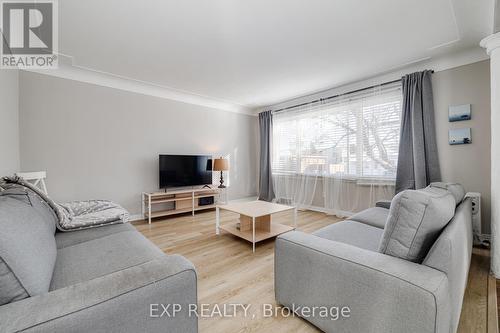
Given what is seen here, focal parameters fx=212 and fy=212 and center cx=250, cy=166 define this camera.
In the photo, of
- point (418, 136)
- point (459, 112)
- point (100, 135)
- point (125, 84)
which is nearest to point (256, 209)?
point (418, 136)

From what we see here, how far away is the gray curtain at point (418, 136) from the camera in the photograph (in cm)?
286

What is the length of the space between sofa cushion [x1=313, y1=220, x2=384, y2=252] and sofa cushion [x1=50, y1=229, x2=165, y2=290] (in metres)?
1.30

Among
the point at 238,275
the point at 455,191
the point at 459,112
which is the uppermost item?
the point at 459,112

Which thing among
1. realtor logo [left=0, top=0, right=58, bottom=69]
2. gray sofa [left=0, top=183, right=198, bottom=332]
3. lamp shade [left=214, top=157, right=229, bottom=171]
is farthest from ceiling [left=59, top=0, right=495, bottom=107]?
gray sofa [left=0, top=183, right=198, bottom=332]

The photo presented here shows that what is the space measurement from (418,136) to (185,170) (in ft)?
12.3

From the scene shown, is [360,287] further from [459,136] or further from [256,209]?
[459,136]

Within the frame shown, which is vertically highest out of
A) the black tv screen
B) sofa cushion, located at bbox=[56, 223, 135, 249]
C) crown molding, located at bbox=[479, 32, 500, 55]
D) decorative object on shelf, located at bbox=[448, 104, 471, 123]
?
crown molding, located at bbox=[479, 32, 500, 55]

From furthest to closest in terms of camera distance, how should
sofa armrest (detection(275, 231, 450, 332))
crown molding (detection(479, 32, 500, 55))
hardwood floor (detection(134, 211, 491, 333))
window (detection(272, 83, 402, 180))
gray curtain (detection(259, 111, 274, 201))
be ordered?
gray curtain (detection(259, 111, 274, 201)) → window (detection(272, 83, 402, 180)) → crown molding (detection(479, 32, 500, 55)) → hardwood floor (detection(134, 211, 491, 333)) → sofa armrest (detection(275, 231, 450, 332))

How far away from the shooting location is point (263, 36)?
2.28 metres

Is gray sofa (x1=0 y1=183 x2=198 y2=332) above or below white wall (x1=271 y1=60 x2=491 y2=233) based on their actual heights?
below

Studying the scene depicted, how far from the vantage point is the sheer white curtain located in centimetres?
325

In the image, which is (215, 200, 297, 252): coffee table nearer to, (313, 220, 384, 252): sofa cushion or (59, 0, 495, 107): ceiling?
(313, 220, 384, 252): sofa cushion

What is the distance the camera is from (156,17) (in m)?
1.98

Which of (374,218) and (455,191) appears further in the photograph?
(374,218)
